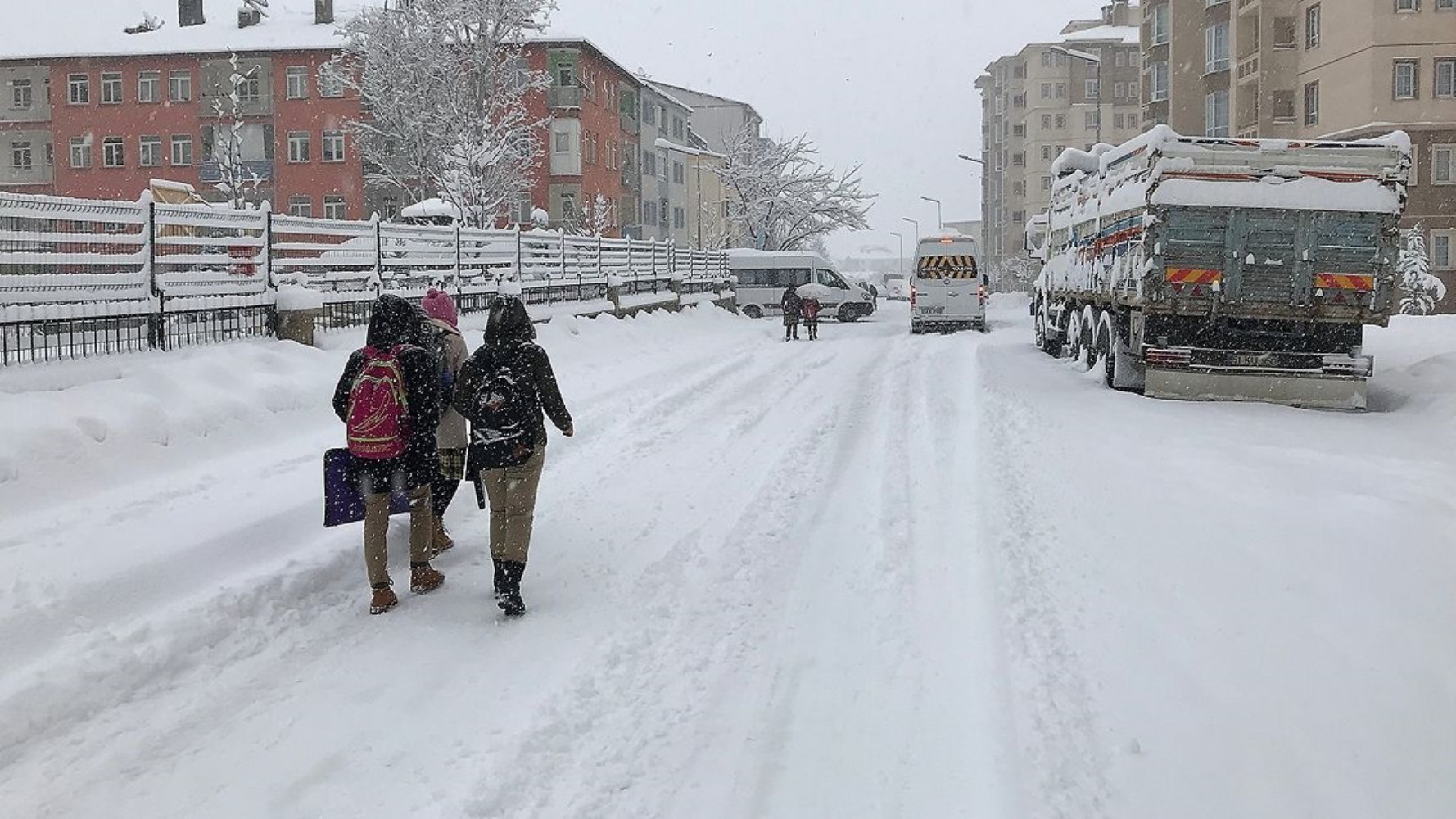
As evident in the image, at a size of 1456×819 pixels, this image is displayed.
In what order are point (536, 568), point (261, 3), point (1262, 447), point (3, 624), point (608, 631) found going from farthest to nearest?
point (261, 3), point (1262, 447), point (536, 568), point (608, 631), point (3, 624)

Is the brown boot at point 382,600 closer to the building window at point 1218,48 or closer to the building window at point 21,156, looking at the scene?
the building window at point 1218,48

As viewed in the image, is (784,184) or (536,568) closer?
(536,568)

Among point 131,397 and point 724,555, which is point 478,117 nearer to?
point 131,397

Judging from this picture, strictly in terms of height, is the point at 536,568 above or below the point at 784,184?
below

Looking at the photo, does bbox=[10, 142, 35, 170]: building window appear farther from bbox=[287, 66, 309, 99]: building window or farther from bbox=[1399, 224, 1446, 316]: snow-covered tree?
bbox=[1399, 224, 1446, 316]: snow-covered tree

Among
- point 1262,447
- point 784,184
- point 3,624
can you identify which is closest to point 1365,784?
point 3,624

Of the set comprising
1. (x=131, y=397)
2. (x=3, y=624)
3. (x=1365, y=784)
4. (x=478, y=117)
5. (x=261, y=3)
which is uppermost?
(x=261, y=3)

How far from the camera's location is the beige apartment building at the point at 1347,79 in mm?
37469

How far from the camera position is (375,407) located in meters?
6.18

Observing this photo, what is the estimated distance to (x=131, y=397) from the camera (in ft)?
29.6

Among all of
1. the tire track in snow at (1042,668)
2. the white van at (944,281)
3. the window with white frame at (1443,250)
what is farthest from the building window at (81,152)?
the tire track in snow at (1042,668)

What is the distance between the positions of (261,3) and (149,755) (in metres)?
68.4

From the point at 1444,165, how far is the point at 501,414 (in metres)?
41.3

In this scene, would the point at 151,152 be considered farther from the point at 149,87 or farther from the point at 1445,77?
the point at 1445,77
